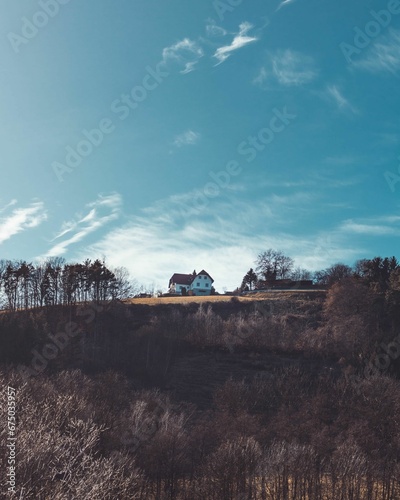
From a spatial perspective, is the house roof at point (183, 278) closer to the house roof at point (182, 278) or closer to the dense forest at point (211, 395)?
the house roof at point (182, 278)

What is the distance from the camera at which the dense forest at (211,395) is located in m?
26.1

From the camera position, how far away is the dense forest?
26.1 metres

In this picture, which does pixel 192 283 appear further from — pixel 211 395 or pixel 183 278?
pixel 211 395

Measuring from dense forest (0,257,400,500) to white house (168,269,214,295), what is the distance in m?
31.5

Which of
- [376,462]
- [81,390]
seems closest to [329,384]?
[376,462]

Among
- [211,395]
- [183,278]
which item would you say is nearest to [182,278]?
[183,278]

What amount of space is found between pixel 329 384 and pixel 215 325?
23.8m

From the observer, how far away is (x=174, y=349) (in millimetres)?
70938

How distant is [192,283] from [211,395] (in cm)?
7259

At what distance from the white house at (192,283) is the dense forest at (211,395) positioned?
103 feet

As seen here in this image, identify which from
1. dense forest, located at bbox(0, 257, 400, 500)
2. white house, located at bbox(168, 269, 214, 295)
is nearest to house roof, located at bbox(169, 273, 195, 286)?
white house, located at bbox(168, 269, 214, 295)

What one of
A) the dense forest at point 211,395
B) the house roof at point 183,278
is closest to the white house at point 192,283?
the house roof at point 183,278

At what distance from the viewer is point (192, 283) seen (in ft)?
424

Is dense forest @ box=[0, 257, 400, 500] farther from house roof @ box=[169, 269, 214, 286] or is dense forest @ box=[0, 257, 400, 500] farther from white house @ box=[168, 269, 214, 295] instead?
house roof @ box=[169, 269, 214, 286]
